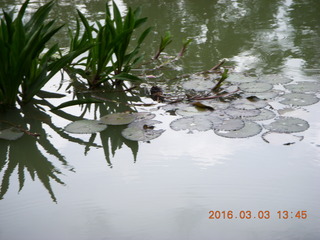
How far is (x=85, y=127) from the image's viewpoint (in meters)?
2.14

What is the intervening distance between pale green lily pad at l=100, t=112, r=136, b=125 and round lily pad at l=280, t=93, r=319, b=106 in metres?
0.75

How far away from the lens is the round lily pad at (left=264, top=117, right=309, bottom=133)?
2.05m

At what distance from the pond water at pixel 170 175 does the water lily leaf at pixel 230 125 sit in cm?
3

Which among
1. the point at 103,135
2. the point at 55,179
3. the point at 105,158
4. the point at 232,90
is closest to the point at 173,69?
the point at 232,90

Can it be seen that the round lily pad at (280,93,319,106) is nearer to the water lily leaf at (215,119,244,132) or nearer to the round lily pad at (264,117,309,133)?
the round lily pad at (264,117,309,133)

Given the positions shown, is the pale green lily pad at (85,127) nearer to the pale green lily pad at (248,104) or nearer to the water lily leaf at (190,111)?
the water lily leaf at (190,111)

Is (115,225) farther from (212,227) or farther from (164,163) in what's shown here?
(164,163)

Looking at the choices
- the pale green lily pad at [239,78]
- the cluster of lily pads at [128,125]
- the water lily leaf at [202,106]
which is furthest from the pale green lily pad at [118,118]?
the pale green lily pad at [239,78]

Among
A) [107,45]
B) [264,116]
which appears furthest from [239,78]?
[107,45]

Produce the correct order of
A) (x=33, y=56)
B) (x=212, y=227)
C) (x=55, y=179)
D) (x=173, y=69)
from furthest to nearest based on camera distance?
(x=173, y=69), (x=33, y=56), (x=55, y=179), (x=212, y=227)

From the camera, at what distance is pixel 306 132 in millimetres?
2039

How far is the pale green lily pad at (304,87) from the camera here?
7.95ft

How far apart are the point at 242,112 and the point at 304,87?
17.7 inches

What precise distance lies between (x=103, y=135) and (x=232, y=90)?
77cm
